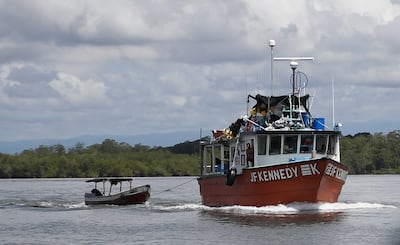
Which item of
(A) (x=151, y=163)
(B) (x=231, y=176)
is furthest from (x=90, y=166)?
(B) (x=231, y=176)

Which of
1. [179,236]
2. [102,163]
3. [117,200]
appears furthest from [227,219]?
[102,163]

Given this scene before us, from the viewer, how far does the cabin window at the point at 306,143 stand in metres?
49.2

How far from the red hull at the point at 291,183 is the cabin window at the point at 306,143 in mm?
2008

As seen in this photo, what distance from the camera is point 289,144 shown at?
161 ft

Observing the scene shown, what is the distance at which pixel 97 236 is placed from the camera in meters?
44.0

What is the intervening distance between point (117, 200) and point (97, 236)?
20483mm

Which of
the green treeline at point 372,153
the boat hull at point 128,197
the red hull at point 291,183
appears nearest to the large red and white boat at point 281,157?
the red hull at point 291,183

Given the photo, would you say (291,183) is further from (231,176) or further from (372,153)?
(372,153)

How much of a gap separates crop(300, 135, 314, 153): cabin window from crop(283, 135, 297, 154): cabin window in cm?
35

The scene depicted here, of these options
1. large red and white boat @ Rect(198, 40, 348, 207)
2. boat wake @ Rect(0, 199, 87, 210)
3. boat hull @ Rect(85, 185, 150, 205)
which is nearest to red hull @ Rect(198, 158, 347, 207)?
large red and white boat @ Rect(198, 40, 348, 207)

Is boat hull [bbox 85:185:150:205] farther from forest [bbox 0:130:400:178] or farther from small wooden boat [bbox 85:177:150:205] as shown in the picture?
forest [bbox 0:130:400:178]

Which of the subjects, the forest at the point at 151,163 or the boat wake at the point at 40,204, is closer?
the boat wake at the point at 40,204

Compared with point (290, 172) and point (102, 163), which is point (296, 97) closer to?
point (290, 172)

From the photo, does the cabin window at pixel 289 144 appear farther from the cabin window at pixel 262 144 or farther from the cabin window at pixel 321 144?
the cabin window at pixel 321 144
